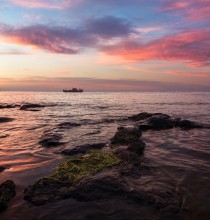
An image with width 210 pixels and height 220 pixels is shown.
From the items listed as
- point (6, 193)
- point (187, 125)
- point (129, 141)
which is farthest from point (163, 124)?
point (6, 193)

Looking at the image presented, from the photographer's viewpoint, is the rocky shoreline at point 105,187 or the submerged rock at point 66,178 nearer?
the rocky shoreline at point 105,187

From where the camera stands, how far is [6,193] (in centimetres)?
577

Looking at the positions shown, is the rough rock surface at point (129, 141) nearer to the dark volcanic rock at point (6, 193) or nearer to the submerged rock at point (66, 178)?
the submerged rock at point (66, 178)

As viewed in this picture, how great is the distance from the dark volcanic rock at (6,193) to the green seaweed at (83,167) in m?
1.08

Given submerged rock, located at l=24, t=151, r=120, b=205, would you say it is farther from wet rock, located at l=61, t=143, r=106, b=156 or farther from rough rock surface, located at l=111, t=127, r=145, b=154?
rough rock surface, located at l=111, t=127, r=145, b=154

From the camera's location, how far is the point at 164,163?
346 inches

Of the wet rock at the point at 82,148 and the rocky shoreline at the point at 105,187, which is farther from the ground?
the rocky shoreline at the point at 105,187

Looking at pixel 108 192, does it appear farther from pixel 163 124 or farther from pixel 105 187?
pixel 163 124

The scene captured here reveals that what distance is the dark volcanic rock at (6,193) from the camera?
17.6 ft

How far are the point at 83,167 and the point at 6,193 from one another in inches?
104

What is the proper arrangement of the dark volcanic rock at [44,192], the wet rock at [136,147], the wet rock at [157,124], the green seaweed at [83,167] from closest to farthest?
the dark volcanic rock at [44,192] → the green seaweed at [83,167] → the wet rock at [136,147] → the wet rock at [157,124]

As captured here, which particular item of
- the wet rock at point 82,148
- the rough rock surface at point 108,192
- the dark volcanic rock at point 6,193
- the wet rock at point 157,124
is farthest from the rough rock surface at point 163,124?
the dark volcanic rock at point 6,193

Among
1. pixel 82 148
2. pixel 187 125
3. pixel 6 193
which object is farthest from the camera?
pixel 187 125

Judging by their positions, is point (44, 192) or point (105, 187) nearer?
point (44, 192)
